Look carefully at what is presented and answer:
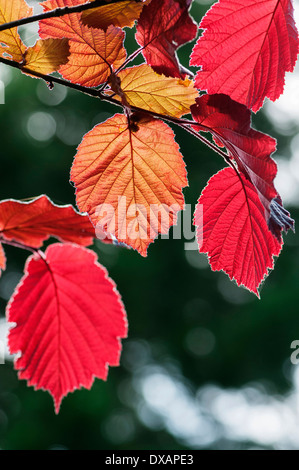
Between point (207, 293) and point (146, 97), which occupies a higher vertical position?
point (207, 293)

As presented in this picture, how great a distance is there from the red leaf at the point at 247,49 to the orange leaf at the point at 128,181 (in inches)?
2.8

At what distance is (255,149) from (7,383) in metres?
4.80

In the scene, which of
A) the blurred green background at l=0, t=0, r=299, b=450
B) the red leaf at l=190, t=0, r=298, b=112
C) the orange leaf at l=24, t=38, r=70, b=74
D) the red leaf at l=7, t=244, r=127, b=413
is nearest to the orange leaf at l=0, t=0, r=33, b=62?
the orange leaf at l=24, t=38, r=70, b=74

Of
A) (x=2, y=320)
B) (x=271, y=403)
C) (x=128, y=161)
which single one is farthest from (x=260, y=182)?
(x=271, y=403)

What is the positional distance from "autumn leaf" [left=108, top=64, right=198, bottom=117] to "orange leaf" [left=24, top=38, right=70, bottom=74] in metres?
0.05

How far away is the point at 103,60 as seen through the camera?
42 centimetres

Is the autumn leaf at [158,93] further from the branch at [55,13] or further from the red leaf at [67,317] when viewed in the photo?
the red leaf at [67,317]

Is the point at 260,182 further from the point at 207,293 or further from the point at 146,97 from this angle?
the point at 207,293

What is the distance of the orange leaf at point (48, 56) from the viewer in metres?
0.41

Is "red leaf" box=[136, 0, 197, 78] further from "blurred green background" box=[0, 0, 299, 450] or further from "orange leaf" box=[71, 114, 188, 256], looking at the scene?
"blurred green background" box=[0, 0, 299, 450]

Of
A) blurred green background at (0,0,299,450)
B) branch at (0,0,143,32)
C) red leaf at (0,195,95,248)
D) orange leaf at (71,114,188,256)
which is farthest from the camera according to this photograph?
blurred green background at (0,0,299,450)

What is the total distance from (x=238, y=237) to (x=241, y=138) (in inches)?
4.9

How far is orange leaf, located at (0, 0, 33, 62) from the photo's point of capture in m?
0.41

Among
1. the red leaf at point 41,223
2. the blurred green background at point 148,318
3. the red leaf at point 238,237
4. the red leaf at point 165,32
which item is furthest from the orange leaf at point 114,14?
the blurred green background at point 148,318
